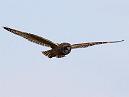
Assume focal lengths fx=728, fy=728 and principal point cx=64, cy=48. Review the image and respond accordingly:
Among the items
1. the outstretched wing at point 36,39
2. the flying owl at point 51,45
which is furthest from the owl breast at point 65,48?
the outstretched wing at point 36,39

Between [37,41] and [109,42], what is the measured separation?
66.2ft

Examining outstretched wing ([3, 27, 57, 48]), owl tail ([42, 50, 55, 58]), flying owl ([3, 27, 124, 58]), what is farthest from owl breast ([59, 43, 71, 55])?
owl tail ([42, 50, 55, 58])

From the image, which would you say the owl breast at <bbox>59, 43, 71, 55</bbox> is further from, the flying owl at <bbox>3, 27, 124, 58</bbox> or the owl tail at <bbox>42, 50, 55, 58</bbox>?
the owl tail at <bbox>42, 50, 55, 58</bbox>

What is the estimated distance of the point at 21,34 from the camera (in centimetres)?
18862

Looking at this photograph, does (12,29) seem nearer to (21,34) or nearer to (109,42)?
(21,34)

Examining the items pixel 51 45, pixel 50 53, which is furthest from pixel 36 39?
pixel 50 53

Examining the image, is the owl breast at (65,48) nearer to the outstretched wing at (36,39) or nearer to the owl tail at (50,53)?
the outstretched wing at (36,39)

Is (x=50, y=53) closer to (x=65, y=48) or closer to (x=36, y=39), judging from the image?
(x=65, y=48)

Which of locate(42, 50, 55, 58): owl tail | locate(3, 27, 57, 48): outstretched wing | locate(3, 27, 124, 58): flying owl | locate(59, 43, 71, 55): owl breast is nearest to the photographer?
locate(3, 27, 57, 48): outstretched wing

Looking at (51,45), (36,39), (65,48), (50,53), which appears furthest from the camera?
(50,53)

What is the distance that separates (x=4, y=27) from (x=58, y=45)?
14.9 m

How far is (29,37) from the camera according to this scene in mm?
189000

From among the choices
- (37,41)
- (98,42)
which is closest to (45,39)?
(37,41)

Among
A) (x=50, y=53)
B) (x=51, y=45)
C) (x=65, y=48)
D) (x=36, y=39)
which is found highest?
(x=36, y=39)
